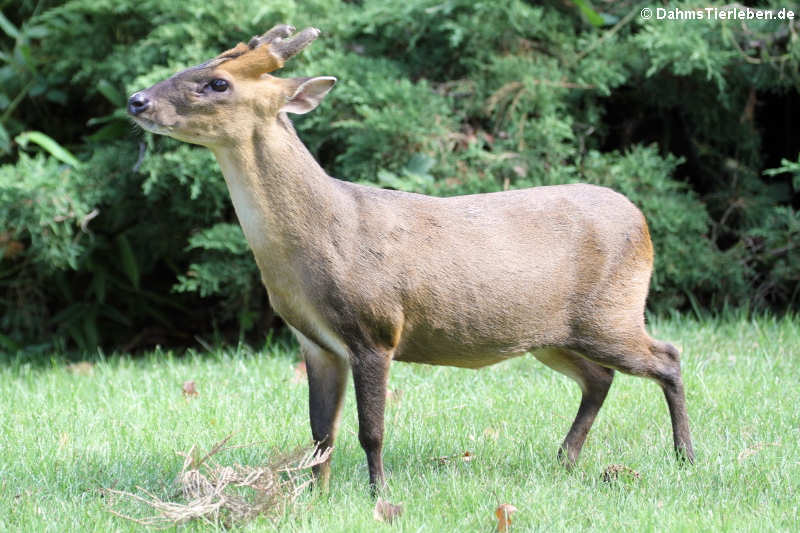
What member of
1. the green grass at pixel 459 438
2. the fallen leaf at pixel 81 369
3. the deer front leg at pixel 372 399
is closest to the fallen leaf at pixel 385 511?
the green grass at pixel 459 438

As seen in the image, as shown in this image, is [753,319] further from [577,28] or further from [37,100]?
[37,100]

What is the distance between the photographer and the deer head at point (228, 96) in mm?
3426

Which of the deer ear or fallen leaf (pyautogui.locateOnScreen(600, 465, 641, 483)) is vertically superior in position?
the deer ear

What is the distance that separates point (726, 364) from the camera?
18.0 ft

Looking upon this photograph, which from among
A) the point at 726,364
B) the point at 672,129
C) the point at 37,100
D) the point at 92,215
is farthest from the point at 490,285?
the point at 37,100

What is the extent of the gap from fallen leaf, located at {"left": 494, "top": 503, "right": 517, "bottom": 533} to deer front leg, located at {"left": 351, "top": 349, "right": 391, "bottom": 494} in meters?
0.52

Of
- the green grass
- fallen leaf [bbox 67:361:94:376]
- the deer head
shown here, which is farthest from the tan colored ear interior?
fallen leaf [bbox 67:361:94:376]

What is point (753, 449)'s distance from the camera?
414 cm

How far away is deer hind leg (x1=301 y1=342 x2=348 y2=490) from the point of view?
12.7 feet

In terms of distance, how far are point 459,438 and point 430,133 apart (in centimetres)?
231

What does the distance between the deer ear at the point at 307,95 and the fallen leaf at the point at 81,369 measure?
3.00 m

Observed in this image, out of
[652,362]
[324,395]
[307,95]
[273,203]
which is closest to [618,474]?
[652,362]

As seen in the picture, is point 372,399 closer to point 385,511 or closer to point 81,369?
point 385,511

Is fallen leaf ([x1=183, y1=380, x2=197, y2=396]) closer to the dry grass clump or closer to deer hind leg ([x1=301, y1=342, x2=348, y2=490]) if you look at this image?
deer hind leg ([x1=301, y1=342, x2=348, y2=490])
